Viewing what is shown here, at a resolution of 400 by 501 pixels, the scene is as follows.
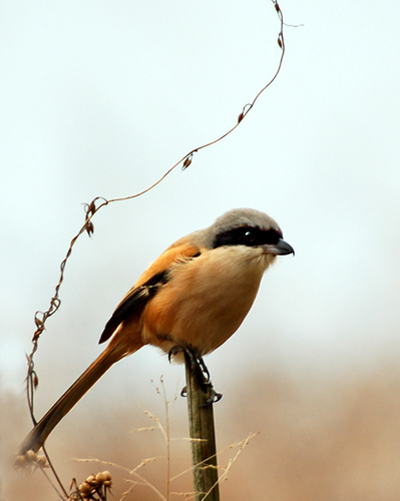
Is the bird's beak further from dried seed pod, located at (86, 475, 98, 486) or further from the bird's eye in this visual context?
dried seed pod, located at (86, 475, 98, 486)

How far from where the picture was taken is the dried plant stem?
68.4 inches

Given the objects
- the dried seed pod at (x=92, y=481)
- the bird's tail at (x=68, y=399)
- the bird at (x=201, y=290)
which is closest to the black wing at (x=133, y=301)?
the bird at (x=201, y=290)

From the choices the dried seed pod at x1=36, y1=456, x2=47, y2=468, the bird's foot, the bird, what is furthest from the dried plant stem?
the bird

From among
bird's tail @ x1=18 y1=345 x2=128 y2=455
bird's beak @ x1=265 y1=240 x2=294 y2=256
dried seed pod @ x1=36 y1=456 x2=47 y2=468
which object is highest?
bird's beak @ x1=265 y1=240 x2=294 y2=256

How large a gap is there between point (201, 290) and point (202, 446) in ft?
3.19

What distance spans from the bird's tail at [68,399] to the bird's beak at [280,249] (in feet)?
3.61

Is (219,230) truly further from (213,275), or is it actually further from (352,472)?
(352,472)

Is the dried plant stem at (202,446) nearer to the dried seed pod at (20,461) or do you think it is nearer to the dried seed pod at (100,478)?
the dried seed pod at (100,478)

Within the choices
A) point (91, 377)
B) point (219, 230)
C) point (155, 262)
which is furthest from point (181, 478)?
point (219, 230)

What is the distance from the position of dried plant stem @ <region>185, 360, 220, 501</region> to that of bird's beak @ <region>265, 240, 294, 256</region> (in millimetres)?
809

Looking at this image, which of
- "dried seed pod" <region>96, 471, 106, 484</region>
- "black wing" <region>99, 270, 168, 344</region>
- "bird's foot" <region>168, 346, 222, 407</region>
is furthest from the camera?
"black wing" <region>99, 270, 168, 344</region>

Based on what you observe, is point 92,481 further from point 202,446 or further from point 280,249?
point 280,249

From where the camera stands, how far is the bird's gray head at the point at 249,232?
8.59 feet

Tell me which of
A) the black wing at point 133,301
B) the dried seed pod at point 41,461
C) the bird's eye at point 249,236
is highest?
the bird's eye at point 249,236
